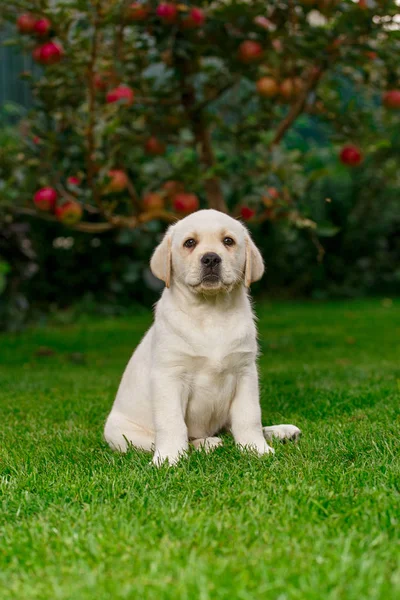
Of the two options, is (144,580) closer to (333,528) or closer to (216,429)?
(333,528)

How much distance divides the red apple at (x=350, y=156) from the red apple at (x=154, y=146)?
117cm

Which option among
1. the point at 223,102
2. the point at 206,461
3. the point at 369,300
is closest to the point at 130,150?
the point at 223,102

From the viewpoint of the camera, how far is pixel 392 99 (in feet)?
17.8

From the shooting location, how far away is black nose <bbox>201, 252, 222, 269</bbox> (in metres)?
3.17

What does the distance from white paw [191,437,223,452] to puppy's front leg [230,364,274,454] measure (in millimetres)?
76

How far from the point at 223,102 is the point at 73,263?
369 cm

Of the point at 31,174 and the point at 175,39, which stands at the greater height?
the point at 175,39

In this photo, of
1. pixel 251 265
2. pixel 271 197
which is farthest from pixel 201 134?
pixel 251 265

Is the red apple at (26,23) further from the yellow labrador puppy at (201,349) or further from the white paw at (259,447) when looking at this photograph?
the white paw at (259,447)

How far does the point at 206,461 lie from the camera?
9.92ft

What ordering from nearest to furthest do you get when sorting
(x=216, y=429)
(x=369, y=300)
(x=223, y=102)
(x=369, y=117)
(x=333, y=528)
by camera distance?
(x=333, y=528) < (x=216, y=429) < (x=369, y=117) < (x=223, y=102) < (x=369, y=300)

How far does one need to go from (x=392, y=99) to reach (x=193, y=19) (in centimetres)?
144

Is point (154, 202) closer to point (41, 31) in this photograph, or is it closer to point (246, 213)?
point (246, 213)

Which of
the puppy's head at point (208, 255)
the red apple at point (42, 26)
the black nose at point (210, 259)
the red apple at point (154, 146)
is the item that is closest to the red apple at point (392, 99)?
the red apple at point (154, 146)
